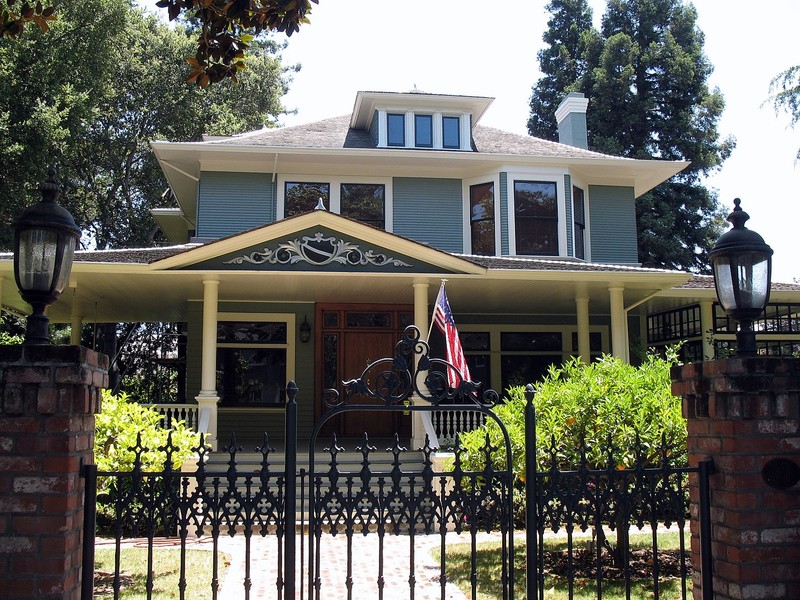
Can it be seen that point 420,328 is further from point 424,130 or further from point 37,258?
point 37,258

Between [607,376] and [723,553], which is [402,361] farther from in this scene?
[607,376]

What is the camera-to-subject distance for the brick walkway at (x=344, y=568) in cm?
696

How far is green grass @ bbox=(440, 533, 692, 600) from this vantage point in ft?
22.6

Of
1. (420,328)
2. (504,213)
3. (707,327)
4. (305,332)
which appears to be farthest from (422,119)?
(707,327)

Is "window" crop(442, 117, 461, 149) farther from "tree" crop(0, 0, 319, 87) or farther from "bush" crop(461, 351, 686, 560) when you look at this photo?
"tree" crop(0, 0, 319, 87)

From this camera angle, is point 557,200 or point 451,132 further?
point 451,132

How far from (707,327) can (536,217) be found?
404cm

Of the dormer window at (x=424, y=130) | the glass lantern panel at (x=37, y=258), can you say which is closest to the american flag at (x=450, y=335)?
the dormer window at (x=424, y=130)

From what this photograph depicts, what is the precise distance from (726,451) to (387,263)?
8.56m

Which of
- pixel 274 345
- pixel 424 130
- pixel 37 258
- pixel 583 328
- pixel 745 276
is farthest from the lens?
pixel 424 130

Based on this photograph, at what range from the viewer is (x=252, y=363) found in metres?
15.7

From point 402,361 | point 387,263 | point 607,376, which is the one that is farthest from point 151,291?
point 402,361

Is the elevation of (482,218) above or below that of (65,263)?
above

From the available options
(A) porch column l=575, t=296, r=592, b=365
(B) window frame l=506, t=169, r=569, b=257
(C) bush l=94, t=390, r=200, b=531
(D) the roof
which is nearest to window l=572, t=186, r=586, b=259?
(B) window frame l=506, t=169, r=569, b=257
